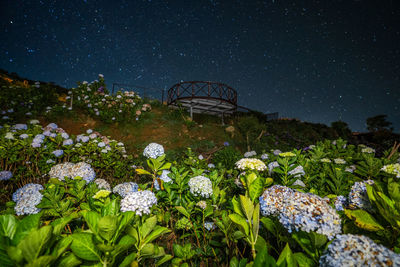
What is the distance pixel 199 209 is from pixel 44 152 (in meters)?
3.87

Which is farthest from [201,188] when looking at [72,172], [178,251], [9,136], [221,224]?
[9,136]

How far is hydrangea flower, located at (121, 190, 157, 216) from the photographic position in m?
1.10

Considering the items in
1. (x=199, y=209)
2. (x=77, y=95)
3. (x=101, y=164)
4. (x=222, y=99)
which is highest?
(x=222, y=99)

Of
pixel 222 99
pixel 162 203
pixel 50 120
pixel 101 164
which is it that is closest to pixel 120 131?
pixel 50 120

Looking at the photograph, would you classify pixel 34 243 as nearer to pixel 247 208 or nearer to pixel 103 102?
pixel 247 208

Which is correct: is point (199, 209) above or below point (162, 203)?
above

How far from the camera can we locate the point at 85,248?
25.1 inches

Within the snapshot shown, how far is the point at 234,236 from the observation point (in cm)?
113

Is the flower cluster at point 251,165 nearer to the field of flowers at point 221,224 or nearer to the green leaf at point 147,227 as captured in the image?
the field of flowers at point 221,224

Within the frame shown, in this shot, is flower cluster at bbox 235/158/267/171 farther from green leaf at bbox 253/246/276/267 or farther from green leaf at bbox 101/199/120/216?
green leaf at bbox 101/199/120/216

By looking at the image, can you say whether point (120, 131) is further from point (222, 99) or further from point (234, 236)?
point (234, 236)

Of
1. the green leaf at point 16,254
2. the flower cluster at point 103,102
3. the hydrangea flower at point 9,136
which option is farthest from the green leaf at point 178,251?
the flower cluster at point 103,102

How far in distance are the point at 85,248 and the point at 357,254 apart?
1019mm

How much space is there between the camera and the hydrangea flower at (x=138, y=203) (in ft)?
3.62
